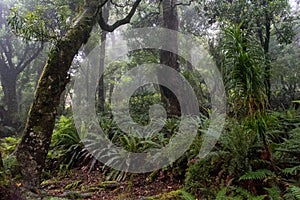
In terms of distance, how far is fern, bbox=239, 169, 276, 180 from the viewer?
3.30 meters

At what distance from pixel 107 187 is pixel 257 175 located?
2.57 metres

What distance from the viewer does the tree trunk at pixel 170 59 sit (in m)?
8.39

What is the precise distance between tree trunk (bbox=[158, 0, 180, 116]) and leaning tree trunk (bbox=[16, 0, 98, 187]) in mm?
4429

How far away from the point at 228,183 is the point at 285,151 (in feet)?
3.06

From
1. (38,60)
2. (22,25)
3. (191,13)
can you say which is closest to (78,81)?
(38,60)

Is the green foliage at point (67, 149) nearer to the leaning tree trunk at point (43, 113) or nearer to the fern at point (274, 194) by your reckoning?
the leaning tree trunk at point (43, 113)

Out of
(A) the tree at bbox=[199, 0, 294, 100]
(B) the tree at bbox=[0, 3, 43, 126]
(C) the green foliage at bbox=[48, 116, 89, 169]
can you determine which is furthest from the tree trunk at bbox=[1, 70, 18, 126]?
(A) the tree at bbox=[199, 0, 294, 100]

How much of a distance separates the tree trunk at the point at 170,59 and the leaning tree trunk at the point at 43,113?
4429mm

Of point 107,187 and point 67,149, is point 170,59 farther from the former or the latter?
point 107,187

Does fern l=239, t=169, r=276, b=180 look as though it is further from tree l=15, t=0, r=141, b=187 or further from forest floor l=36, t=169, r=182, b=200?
tree l=15, t=0, r=141, b=187

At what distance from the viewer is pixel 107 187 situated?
16.1ft

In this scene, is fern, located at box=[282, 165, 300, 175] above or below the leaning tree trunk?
below

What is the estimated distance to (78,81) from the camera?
696 inches

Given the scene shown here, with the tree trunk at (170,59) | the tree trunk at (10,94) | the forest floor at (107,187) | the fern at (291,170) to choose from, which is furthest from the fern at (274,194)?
the tree trunk at (10,94)
